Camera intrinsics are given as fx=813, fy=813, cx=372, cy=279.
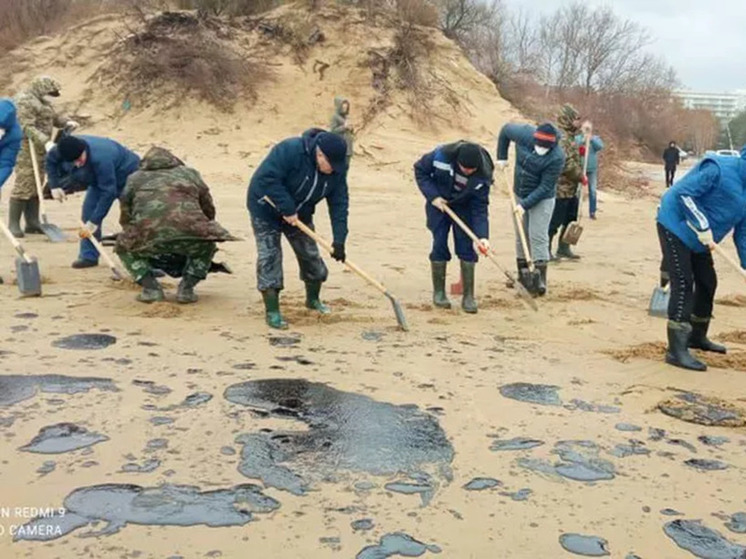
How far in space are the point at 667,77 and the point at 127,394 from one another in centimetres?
5181

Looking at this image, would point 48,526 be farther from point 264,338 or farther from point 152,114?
point 152,114

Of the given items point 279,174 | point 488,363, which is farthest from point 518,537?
point 279,174

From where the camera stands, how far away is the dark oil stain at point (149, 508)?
2746 mm

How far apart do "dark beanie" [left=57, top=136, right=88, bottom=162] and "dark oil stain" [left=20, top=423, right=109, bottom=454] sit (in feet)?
11.1

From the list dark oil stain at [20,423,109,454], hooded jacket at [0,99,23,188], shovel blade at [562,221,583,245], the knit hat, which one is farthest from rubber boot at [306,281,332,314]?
shovel blade at [562,221,583,245]

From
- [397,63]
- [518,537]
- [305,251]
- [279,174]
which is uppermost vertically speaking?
[397,63]

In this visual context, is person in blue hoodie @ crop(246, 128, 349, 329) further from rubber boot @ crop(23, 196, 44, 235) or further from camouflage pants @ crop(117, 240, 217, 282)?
rubber boot @ crop(23, 196, 44, 235)

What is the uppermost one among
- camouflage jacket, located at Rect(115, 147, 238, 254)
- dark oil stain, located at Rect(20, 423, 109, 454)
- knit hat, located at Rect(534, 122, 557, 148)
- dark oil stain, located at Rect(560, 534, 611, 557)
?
knit hat, located at Rect(534, 122, 557, 148)

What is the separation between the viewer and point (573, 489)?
10.6ft

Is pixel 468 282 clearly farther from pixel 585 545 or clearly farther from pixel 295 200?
pixel 585 545

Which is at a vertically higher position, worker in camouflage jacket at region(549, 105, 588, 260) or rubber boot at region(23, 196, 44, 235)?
worker in camouflage jacket at region(549, 105, 588, 260)

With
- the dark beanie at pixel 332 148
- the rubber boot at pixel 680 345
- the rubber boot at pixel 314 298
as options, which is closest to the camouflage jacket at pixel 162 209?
the rubber boot at pixel 314 298

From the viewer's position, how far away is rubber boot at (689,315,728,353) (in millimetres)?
5484

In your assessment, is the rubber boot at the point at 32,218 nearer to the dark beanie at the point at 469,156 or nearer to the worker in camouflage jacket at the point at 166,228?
the worker in camouflage jacket at the point at 166,228
